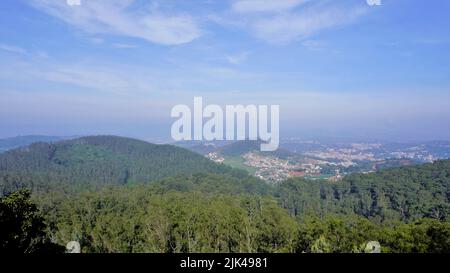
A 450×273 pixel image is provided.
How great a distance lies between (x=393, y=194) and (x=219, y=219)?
2534 cm

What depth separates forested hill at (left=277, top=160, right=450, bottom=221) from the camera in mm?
28922

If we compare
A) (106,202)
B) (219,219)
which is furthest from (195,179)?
(219,219)

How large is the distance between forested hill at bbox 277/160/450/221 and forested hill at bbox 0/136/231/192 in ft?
78.4

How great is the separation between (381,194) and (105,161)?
193ft

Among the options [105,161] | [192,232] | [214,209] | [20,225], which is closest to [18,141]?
[105,161]

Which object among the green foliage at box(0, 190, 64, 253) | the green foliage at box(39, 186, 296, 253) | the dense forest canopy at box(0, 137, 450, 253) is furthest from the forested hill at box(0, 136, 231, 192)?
the green foliage at box(0, 190, 64, 253)

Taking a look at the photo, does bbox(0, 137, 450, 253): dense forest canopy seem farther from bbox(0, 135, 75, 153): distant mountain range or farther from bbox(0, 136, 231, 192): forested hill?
bbox(0, 135, 75, 153): distant mountain range

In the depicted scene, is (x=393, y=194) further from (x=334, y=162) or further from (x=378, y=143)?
(x=334, y=162)

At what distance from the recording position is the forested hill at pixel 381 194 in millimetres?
28922

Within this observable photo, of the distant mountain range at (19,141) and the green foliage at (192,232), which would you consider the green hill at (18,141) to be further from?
the green foliage at (192,232)

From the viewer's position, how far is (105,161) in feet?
246

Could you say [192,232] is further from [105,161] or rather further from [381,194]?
[105,161]

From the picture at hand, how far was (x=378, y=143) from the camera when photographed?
164ft
